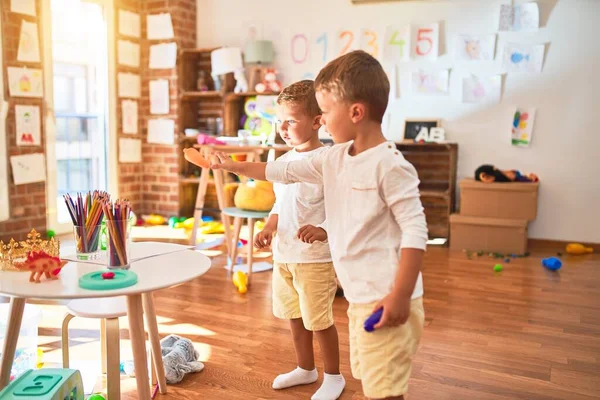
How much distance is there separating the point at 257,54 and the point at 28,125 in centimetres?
198

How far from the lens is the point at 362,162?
1.29 meters

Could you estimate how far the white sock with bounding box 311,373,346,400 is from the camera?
1910 mm

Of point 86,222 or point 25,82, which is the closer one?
point 86,222

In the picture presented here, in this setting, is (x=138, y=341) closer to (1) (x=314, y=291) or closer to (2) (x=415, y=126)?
(1) (x=314, y=291)

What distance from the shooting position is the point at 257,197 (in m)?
3.48

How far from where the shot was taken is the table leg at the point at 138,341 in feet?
4.89

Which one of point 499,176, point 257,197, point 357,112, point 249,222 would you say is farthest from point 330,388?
point 499,176

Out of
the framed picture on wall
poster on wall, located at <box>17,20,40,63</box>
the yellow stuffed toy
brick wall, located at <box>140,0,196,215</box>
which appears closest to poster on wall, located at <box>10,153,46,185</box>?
poster on wall, located at <box>17,20,40,63</box>

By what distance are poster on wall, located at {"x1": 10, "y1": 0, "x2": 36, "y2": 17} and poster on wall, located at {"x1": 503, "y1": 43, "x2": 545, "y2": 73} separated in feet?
11.7

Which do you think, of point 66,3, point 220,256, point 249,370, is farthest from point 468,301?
point 66,3

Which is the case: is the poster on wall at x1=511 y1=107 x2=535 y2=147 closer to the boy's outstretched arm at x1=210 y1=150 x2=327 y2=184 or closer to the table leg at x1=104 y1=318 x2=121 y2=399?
the boy's outstretched arm at x1=210 y1=150 x2=327 y2=184

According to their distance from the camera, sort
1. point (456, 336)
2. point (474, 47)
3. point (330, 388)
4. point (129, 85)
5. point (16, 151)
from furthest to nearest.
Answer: point (129, 85)
point (474, 47)
point (16, 151)
point (456, 336)
point (330, 388)

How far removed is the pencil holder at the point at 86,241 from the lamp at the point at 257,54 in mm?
3924

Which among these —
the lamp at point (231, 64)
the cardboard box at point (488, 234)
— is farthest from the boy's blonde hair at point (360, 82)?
the lamp at point (231, 64)
